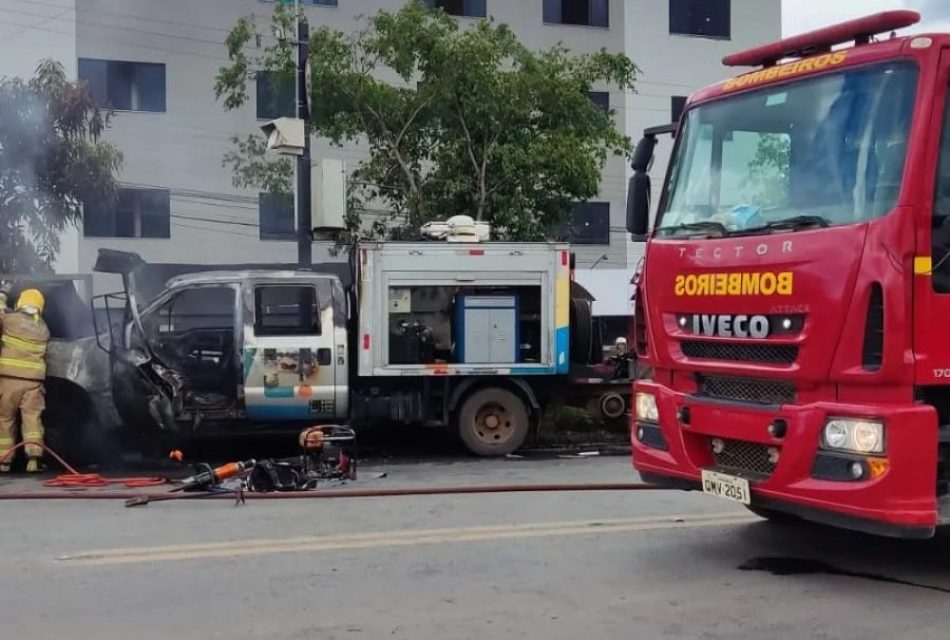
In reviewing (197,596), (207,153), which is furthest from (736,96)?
(207,153)

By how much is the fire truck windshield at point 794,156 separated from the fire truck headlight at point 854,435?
1.02 meters

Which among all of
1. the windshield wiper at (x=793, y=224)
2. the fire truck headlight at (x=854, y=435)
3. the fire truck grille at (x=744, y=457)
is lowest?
the fire truck grille at (x=744, y=457)

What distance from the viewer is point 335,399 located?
10852 mm

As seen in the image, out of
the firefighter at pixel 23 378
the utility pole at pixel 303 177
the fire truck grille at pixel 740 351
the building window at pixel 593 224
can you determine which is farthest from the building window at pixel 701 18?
the fire truck grille at pixel 740 351

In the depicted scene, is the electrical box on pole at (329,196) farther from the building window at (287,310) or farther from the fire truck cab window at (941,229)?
the fire truck cab window at (941,229)

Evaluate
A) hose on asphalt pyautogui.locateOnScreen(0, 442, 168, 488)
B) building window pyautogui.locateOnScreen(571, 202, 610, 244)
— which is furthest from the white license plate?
building window pyautogui.locateOnScreen(571, 202, 610, 244)

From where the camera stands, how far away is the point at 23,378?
10148 mm

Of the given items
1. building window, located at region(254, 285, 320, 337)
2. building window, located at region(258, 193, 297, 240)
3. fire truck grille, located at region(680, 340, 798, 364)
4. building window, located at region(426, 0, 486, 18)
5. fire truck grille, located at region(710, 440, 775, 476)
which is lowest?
fire truck grille, located at region(710, 440, 775, 476)

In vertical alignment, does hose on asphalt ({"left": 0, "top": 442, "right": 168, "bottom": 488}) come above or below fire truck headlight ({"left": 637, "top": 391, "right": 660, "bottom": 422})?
below

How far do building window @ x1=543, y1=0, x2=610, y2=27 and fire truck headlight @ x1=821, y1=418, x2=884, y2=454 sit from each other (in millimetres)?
25067

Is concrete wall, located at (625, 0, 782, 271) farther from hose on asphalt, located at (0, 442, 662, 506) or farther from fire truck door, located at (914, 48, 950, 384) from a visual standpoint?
fire truck door, located at (914, 48, 950, 384)

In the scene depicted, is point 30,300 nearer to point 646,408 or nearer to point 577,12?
point 646,408

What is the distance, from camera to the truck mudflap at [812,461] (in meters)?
5.03

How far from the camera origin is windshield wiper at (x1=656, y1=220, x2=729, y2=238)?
592 cm
